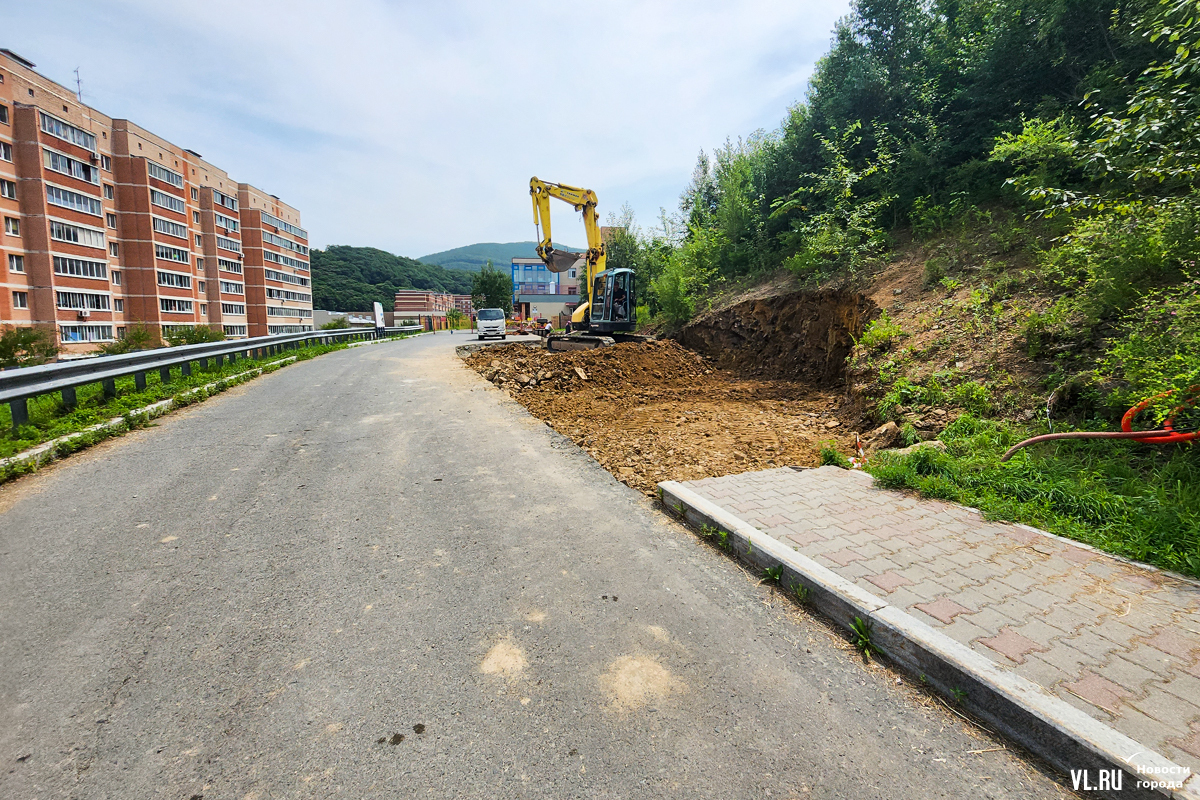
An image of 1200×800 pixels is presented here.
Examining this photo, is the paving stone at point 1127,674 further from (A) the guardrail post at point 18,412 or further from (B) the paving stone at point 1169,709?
(A) the guardrail post at point 18,412

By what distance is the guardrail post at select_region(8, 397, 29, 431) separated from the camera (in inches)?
252

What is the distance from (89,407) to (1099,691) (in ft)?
38.6

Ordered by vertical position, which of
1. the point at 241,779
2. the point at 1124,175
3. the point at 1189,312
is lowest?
the point at 241,779

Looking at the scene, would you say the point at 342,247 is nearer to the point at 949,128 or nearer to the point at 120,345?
the point at 120,345

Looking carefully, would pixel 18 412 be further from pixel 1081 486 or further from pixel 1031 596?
pixel 1081 486

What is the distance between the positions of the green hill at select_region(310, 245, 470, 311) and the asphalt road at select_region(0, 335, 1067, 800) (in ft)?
452

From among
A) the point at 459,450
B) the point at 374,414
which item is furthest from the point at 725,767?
the point at 374,414

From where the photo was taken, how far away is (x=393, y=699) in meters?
2.43

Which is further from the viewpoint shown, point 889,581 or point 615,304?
point 615,304

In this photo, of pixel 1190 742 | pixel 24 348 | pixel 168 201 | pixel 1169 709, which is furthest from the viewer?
pixel 168 201

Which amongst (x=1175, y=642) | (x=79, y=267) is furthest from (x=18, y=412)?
(x=79, y=267)

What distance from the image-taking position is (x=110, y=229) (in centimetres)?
4988

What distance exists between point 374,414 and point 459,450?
2.95m
